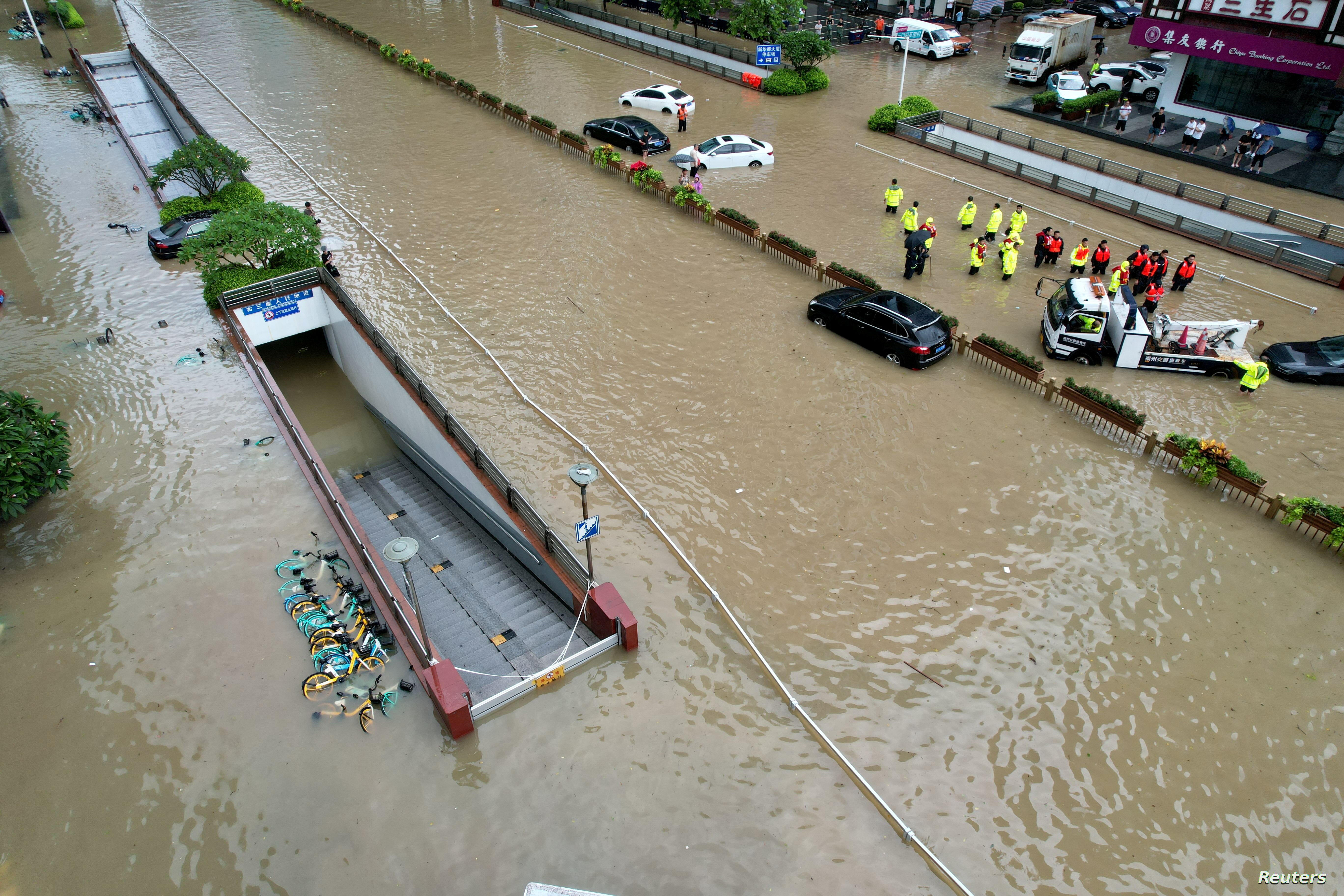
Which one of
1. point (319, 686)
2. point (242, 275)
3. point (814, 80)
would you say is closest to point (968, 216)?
point (814, 80)

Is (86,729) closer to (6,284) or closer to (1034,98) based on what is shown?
(6,284)

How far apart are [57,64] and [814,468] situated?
51120mm

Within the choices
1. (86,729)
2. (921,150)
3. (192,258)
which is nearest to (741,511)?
(86,729)

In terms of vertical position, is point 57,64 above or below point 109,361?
above

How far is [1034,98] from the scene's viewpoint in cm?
3291

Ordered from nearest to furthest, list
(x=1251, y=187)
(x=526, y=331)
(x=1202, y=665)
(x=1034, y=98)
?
(x=1202, y=665) < (x=526, y=331) < (x=1251, y=187) < (x=1034, y=98)

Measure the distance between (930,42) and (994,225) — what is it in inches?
865

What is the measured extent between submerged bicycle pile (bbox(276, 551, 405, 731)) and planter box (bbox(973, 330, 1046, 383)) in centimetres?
1365

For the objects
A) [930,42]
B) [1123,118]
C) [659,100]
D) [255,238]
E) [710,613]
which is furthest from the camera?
[930,42]

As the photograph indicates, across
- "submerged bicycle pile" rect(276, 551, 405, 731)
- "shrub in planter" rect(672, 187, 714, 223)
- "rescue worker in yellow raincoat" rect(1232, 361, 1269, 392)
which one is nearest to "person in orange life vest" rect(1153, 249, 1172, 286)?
"rescue worker in yellow raincoat" rect(1232, 361, 1269, 392)

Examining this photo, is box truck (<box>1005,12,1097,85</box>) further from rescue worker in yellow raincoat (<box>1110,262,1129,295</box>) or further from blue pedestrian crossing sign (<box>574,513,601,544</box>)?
blue pedestrian crossing sign (<box>574,513,601,544</box>)

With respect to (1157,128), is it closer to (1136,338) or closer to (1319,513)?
(1136,338)

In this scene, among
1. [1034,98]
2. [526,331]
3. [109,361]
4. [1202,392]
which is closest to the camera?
[1202,392]

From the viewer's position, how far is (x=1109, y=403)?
1598cm
